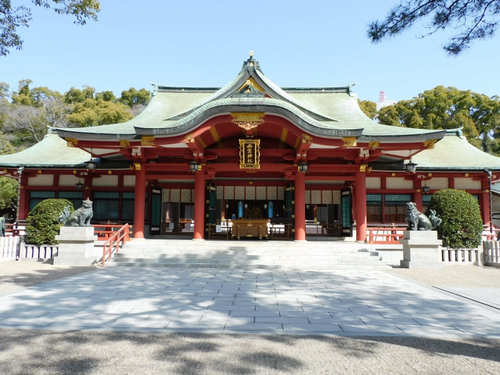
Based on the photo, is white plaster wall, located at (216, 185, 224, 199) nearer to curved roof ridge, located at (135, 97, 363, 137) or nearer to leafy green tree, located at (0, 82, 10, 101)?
curved roof ridge, located at (135, 97, 363, 137)

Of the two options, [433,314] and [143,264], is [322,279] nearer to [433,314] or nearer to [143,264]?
[433,314]

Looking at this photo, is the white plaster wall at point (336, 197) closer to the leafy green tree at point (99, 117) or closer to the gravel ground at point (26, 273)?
the gravel ground at point (26, 273)

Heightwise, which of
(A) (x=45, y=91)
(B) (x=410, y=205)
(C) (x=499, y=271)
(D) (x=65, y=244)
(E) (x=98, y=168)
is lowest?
(C) (x=499, y=271)

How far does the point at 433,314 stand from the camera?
17.6ft

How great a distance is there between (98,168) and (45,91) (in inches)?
1526

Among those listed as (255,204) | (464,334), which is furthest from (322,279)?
(255,204)

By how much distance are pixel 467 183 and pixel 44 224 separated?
63.3 feet

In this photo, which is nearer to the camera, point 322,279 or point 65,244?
point 322,279

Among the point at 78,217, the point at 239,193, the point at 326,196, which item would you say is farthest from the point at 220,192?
the point at 78,217

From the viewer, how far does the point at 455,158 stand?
1652 centimetres

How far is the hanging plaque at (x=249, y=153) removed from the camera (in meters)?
12.8

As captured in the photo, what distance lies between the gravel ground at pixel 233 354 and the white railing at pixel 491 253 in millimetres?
9023

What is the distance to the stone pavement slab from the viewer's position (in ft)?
15.2

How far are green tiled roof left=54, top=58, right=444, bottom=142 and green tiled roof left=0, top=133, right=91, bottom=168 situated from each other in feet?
11.2
